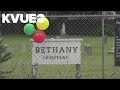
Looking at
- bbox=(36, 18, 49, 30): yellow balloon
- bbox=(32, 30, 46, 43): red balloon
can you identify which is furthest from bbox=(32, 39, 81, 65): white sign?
bbox=(36, 18, 49, 30): yellow balloon

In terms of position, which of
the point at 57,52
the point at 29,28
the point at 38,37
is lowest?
the point at 57,52

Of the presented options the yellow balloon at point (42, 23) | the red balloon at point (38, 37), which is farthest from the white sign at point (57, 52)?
the yellow balloon at point (42, 23)

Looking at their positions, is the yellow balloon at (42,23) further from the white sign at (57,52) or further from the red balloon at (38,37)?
the white sign at (57,52)

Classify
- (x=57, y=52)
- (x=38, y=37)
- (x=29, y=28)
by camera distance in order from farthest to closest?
(x=57, y=52), (x=29, y=28), (x=38, y=37)

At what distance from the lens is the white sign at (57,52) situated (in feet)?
26.2

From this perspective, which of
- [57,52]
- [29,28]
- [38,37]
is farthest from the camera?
[57,52]

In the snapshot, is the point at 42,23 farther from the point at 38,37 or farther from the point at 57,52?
the point at 57,52

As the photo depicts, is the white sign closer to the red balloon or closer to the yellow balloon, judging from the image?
the red balloon

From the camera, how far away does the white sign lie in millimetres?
7977

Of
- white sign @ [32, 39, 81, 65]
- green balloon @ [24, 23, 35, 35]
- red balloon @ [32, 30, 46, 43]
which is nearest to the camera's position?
red balloon @ [32, 30, 46, 43]

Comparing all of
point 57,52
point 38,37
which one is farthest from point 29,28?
point 57,52

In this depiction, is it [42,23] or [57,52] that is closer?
[42,23]

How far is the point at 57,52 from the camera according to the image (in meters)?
8.04
